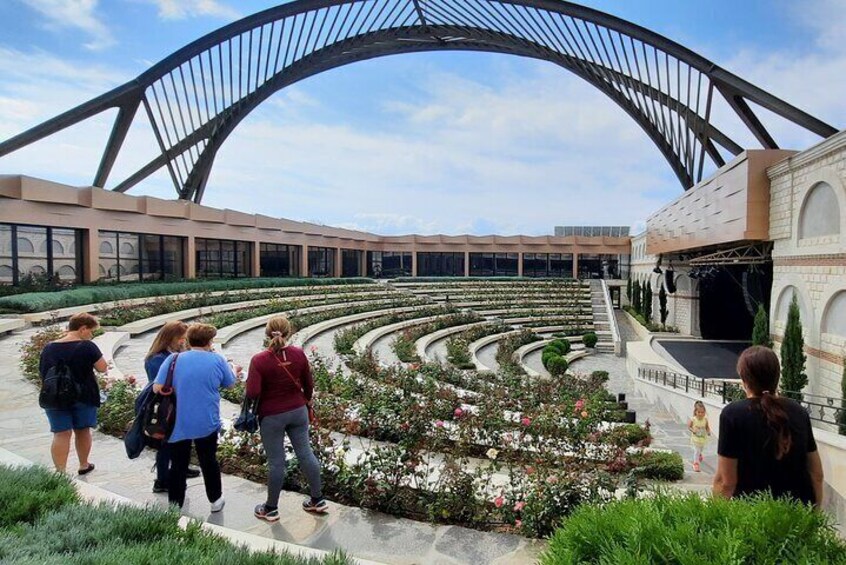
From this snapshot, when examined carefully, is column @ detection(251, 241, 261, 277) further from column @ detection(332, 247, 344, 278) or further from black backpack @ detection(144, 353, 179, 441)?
black backpack @ detection(144, 353, 179, 441)

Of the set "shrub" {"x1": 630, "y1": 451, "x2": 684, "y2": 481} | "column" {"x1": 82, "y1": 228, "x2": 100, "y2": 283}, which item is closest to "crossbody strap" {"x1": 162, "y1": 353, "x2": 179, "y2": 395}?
"shrub" {"x1": 630, "y1": 451, "x2": 684, "y2": 481}

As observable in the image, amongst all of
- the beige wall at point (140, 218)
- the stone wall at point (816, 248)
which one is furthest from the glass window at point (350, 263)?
the stone wall at point (816, 248)

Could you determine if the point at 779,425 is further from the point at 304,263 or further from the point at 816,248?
the point at 304,263

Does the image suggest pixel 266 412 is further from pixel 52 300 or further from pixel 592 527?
pixel 52 300

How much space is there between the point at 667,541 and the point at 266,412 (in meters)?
3.34

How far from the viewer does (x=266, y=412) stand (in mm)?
4281

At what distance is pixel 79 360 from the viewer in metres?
4.84

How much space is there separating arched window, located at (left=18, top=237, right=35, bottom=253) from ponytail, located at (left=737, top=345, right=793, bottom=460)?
23423 millimetres

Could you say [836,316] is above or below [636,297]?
above

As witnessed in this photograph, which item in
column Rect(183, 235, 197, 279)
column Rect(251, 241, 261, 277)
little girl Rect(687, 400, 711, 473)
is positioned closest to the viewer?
little girl Rect(687, 400, 711, 473)

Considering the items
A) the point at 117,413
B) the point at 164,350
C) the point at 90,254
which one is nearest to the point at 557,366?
the point at 117,413

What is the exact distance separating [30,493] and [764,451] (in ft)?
16.7

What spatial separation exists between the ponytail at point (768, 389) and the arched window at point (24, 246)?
2342 cm

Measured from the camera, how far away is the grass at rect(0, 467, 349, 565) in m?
2.74
